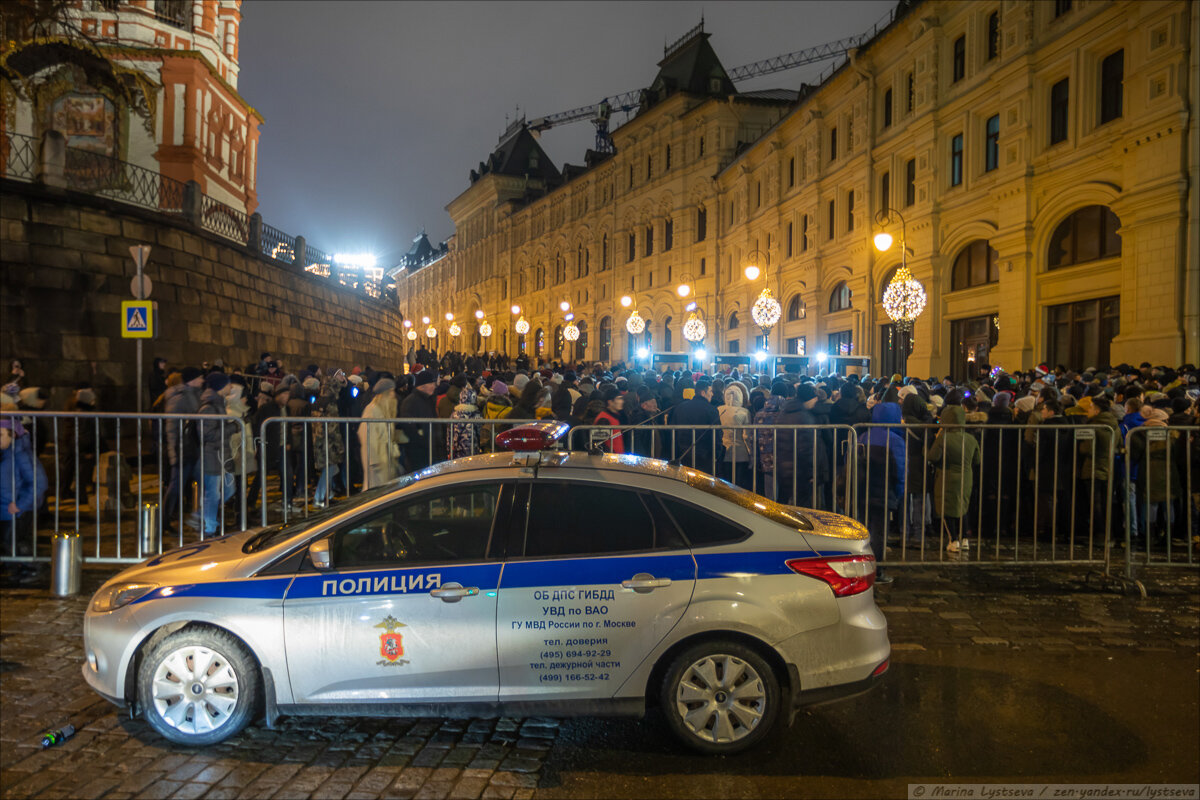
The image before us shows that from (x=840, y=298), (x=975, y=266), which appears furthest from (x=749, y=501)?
(x=840, y=298)

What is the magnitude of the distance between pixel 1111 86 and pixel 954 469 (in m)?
19.9

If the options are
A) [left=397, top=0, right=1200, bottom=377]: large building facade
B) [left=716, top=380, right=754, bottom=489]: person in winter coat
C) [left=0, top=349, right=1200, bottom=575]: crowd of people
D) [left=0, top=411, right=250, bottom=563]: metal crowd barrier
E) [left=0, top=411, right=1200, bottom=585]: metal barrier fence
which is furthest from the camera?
[left=397, top=0, right=1200, bottom=377]: large building facade

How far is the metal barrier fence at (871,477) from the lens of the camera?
829cm

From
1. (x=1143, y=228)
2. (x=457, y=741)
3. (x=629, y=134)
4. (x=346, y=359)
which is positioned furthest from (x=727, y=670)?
(x=629, y=134)

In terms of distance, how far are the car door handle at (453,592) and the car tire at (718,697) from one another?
1.15 m

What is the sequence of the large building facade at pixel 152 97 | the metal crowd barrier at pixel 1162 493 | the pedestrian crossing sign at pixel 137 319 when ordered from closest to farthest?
the metal crowd barrier at pixel 1162 493
the pedestrian crossing sign at pixel 137 319
the large building facade at pixel 152 97

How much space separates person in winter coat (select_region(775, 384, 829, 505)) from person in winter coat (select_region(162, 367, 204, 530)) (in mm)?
6378

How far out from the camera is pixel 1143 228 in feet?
69.1

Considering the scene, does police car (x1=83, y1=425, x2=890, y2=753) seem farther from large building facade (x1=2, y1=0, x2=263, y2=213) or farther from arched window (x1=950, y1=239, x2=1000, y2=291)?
large building facade (x1=2, y1=0, x2=263, y2=213)

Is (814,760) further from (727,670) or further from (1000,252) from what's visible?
(1000,252)

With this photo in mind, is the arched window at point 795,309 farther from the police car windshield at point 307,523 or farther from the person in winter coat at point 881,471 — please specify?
the police car windshield at point 307,523

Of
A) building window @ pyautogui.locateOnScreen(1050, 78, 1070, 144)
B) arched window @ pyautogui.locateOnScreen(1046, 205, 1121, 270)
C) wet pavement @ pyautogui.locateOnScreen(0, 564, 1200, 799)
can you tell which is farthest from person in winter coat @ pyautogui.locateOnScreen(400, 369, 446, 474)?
building window @ pyautogui.locateOnScreen(1050, 78, 1070, 144)

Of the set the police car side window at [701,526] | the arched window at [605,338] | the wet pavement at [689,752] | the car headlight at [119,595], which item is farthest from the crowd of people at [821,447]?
the arched window at [605,338]

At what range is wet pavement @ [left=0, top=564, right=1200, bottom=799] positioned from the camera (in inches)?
163
